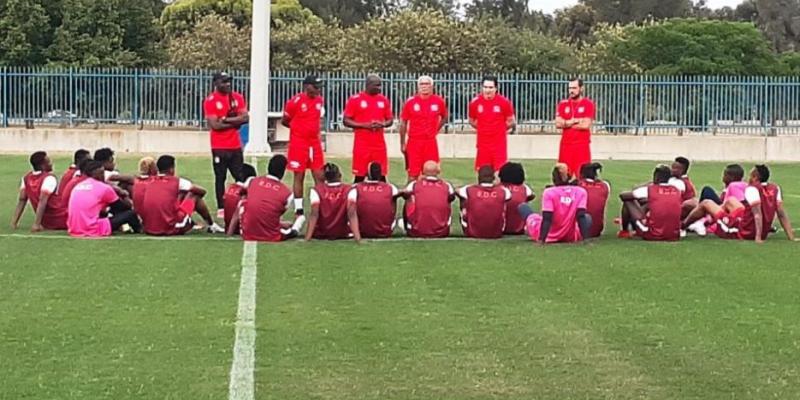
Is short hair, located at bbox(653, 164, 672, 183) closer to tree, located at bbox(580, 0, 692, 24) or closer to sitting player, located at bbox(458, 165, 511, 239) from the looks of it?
sitting player, located at bbox(458, 165, 511, 239)

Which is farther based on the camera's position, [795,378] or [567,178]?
[567,178]

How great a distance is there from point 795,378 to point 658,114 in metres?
31.8

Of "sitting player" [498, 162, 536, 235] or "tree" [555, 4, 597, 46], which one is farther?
"tree" [555, 4, 597, 46]

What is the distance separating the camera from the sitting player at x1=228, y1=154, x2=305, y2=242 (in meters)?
14.2

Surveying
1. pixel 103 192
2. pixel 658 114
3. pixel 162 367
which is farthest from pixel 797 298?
pixel 658 114

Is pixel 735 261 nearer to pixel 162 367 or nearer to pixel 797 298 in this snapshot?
pixel 797 298

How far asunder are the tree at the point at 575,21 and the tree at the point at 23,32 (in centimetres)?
4943

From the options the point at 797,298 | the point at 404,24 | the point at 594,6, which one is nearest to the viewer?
the point at 797,298

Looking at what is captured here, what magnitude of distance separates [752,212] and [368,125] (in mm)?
4797

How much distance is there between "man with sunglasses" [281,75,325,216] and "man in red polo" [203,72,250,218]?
2.02 feet

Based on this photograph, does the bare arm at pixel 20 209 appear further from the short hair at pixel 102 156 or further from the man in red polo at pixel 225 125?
the man in red polo at pixel 225 125

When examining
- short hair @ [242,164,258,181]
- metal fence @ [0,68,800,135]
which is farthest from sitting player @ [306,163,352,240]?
metal fence @ [0,68,800,135]

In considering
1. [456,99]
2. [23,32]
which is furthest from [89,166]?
[23,32]

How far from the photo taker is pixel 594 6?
95875 mm
